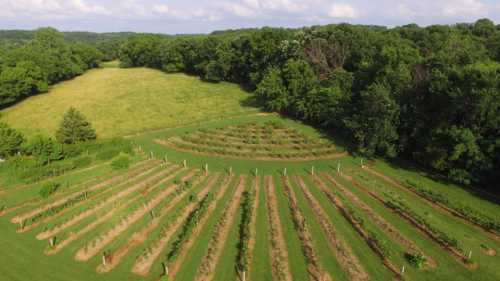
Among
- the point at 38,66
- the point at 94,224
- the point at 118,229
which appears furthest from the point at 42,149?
the point at 38,66

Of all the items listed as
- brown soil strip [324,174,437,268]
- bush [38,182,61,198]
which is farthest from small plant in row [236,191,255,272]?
bush [38,182,61,198]

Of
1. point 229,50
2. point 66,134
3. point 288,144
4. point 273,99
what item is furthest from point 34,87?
point 288,144

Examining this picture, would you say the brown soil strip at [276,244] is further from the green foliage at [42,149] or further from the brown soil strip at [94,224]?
the green foliage at [42,149]

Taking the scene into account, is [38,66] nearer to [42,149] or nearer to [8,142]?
[8,142]

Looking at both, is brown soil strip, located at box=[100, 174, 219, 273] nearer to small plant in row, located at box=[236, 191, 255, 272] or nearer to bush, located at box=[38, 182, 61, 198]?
small plant in row, located at box=[236, 191, 255, 272]

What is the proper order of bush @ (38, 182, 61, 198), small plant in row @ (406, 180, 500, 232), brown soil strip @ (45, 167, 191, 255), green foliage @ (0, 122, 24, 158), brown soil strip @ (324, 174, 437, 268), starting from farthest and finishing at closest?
green foliage @ (0, 122, 24, 158)
bush @ (38, 182, 61, 198)
small plant in row @ (406, 180, 500, 232)
brown soil strip @ (324, 174, 437, 268)
brown soil strip @ (45, 167, 191, 255)

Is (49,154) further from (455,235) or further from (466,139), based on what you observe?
(466,139)

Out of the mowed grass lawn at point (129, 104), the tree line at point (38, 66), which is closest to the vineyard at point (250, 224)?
the mowed grass lawn at point (129, 104)
